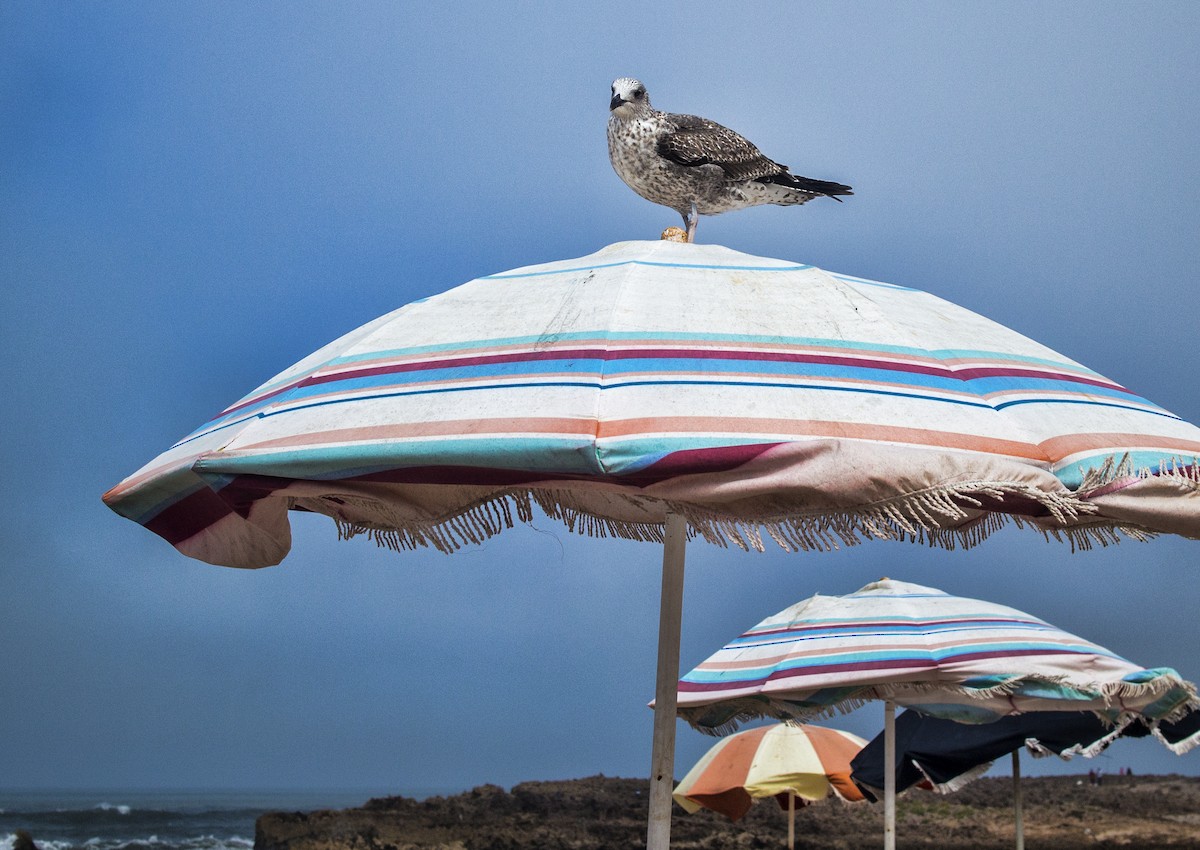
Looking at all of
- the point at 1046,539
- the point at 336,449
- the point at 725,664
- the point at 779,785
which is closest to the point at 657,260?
the point at 336,449

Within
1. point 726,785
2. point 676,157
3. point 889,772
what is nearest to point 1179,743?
point 889,772

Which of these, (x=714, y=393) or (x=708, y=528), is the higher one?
(x=714, y=393)

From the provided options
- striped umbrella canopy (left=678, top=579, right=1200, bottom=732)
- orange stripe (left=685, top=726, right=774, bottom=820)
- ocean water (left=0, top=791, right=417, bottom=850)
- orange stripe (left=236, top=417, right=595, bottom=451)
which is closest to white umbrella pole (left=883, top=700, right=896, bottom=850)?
striped umbrella canopy (left=678, top=579, right=1200, bottom=732)

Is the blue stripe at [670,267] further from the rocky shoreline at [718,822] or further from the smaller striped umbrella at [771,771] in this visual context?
the rocky shoreline at [718,822]

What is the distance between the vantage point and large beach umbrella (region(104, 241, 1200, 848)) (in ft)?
7.03

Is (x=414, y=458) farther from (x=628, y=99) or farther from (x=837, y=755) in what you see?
(x=837, y=755)

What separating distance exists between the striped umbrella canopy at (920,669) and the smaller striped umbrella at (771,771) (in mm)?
2053

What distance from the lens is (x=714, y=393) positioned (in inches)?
87.7

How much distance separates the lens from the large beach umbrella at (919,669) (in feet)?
16.4

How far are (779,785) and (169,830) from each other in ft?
66.8

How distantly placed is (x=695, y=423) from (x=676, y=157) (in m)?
2.39

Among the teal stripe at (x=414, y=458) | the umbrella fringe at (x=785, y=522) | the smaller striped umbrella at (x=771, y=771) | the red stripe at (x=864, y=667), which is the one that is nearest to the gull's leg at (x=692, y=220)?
the umbrella fringe at (x=785, y=522)

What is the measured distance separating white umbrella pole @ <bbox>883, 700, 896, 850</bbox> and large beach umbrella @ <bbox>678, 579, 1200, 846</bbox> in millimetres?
837

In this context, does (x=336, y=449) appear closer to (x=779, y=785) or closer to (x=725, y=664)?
(x=725, y=664)
